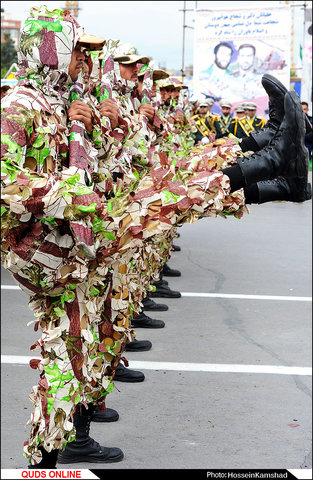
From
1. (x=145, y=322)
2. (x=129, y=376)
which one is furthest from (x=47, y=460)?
(x=145, y=322)

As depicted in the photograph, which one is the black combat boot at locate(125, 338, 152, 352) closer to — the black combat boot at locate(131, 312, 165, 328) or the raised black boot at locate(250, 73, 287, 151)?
the black combat boot at locate(131, 312, 165, 328)

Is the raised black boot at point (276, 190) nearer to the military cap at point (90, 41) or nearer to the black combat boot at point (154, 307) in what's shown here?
the military cap at point (90, 41)

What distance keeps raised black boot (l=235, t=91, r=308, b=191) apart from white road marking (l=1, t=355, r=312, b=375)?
9.17 ft

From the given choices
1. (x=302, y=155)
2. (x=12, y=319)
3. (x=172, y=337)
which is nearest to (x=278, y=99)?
(x=302, y=155)

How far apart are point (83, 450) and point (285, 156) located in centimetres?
195

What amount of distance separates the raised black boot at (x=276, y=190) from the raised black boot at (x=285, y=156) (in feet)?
0.11

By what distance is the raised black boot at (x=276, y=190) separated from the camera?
3.35 metres

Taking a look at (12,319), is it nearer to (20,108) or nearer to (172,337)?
(172,337)

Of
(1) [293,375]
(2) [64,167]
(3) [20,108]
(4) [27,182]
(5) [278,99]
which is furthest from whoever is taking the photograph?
(1) [293,375]

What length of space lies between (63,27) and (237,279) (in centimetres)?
619

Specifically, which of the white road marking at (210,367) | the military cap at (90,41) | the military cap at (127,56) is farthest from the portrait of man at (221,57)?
the military cap at (90,41)

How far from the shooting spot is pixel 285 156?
10.9 ft

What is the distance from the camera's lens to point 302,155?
336 centimetres

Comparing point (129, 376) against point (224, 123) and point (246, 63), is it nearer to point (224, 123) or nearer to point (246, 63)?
point (224, 123)
